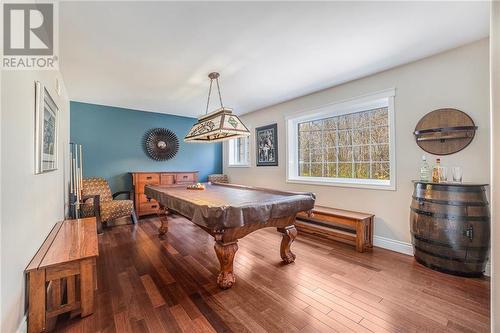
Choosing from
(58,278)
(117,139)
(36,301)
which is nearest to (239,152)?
(117,139)

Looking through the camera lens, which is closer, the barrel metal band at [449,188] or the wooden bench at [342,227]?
the barrel metal band at [449,188]

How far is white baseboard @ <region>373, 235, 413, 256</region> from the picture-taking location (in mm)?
2712

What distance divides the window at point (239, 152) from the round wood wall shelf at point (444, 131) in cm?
364

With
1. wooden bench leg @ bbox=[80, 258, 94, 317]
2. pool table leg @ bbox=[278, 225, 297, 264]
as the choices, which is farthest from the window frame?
wooden bench leg @ bbox=[80, 258, 94, 317]

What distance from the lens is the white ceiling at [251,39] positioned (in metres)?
1.79

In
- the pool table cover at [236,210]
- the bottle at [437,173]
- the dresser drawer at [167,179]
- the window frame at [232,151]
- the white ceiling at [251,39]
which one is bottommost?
the pool table cover at [236,210]

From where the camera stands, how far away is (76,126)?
435 cm

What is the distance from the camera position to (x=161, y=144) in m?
5.28

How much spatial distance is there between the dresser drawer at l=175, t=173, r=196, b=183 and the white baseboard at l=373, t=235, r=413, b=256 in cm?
391

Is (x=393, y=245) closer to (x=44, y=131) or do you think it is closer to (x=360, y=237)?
(x=360, y=237)

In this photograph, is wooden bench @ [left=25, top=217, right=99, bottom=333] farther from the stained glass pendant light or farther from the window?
the window

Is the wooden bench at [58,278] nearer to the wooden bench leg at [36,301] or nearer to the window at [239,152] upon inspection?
the wooden bench leg at [36,301]

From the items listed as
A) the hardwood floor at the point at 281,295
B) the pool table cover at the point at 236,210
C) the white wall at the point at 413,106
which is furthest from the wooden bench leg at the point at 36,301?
the white wall at the point at 413,106

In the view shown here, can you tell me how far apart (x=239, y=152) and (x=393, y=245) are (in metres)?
4.07
